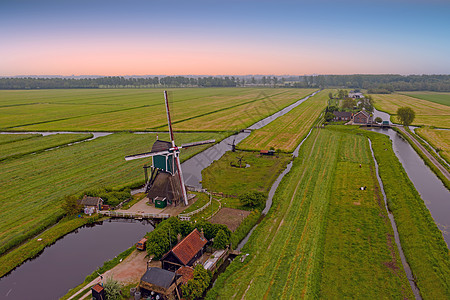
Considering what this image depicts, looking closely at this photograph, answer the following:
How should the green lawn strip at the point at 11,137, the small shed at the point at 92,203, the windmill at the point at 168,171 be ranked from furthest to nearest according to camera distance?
the green lawn strip at the point at 11,137, the windmill at the point at 168,171, the small shed at the point at 92,203

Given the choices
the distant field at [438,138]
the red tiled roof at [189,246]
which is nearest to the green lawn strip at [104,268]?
the red tiled roof at [189,246]

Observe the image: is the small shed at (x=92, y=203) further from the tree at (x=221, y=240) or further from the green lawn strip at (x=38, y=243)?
the tree at (x=221, y=240)

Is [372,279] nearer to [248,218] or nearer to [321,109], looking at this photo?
[248,218]

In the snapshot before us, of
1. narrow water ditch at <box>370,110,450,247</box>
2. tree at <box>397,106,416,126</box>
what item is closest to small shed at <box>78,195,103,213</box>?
narrow water ditch at <box>370,110,450,247</box>

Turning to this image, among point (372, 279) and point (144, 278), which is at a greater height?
point (144, 278)

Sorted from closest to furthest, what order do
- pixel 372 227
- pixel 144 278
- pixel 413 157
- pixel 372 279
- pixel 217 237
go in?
pixel 144 278, pixel 372 279, pixel 217 237, pixel 372 227, pixel 413 157

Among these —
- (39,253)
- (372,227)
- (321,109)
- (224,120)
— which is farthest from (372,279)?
(321,109)

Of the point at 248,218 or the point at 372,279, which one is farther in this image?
the point at 248,218
